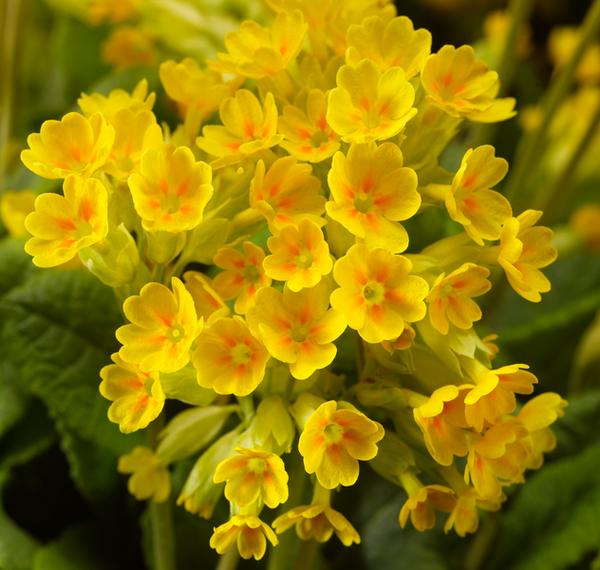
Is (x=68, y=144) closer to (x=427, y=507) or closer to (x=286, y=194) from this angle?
(x=286, y=194)

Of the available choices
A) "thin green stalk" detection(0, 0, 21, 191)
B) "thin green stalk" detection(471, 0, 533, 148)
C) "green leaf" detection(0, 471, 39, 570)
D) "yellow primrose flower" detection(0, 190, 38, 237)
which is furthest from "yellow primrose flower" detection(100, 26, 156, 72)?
"green leaf" detection(0, 471, 39, 570)

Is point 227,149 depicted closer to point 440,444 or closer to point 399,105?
point 399,105

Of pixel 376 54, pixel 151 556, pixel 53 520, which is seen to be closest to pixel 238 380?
pixel 376 54

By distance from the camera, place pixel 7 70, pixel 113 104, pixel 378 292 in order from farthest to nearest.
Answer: pixel 7 70 < pixel 113 104 < pixel 378 292

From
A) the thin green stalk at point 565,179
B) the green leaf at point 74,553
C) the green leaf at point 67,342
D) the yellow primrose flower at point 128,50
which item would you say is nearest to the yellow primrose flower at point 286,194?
the green leaf at point 67,342

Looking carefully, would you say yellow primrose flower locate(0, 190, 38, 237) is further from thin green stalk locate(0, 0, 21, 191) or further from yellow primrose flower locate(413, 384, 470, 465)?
yellow primrose flower locate(413, 384, 470, 465)

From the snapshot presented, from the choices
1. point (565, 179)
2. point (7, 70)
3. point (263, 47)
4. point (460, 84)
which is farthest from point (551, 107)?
point (7, 70)
